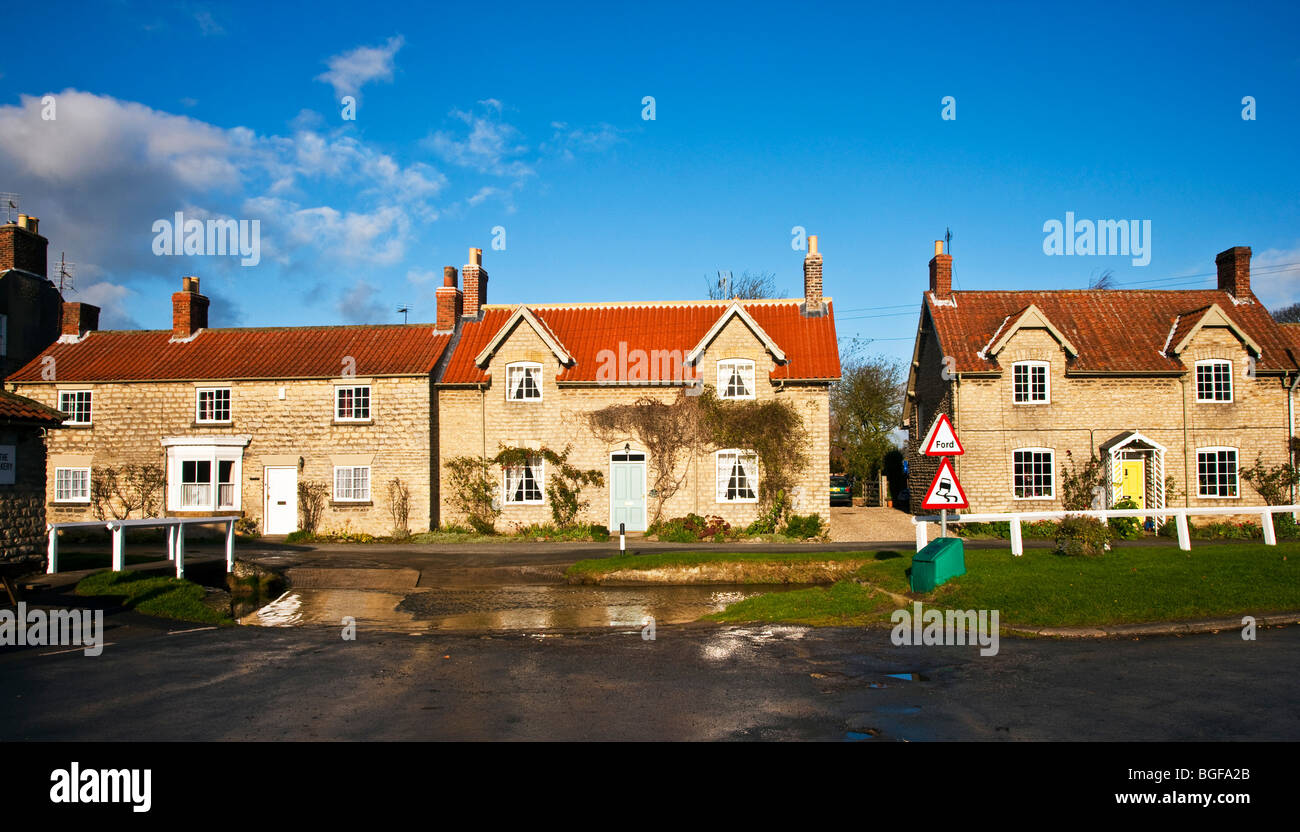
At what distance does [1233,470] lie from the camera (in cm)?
3005

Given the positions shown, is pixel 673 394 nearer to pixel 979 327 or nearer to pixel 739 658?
pixel 979 327

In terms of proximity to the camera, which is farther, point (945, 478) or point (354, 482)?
point (354, 482)

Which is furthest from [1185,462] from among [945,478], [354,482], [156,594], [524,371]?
[156,594]

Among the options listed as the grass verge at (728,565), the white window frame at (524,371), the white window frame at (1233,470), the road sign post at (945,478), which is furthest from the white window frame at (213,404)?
the white window frame at (1233,470)

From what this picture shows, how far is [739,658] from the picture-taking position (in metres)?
10.7

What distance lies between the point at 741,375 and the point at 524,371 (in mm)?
7723

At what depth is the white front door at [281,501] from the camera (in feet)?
99.2

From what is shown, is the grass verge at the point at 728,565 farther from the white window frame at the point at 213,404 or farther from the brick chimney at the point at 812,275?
the white window frame at the point at 213,404

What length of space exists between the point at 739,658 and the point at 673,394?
19.4 m

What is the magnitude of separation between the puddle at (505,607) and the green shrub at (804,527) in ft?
→ 28.6

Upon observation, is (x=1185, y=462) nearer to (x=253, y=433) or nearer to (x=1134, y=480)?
(x=1134, y=480)

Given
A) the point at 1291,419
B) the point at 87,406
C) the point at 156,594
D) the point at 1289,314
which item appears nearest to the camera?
the point at 156,594
